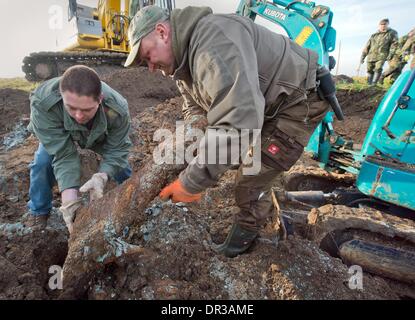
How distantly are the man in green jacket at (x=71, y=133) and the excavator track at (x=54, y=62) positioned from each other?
23.3ft

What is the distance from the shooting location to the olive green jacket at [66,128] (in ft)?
7.34

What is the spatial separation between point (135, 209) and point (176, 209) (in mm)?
697

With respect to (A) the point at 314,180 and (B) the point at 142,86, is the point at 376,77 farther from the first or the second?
(B) the point at 142,86

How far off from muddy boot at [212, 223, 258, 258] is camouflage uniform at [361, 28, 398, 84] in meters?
8.91

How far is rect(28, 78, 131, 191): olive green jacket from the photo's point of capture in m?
2.24

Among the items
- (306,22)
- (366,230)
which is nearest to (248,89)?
(366,230)

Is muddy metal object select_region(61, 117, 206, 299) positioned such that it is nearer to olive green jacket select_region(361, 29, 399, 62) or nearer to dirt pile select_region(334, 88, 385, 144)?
dirt pile select_region(334, 88, 385, 144)

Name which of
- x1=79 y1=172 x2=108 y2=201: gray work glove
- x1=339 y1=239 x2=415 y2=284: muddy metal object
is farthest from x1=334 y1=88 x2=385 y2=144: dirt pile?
x1=79 y1=172 x2=108 y2=201: gray work glove

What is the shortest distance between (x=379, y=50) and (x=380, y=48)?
0.06 meters

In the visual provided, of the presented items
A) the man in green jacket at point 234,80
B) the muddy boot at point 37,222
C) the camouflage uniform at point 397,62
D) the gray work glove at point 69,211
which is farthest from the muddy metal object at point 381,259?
the camouflage uniform at point 397,62

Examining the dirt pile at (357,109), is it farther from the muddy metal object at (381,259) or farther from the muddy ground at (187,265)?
the muddy ground at (187,265)
